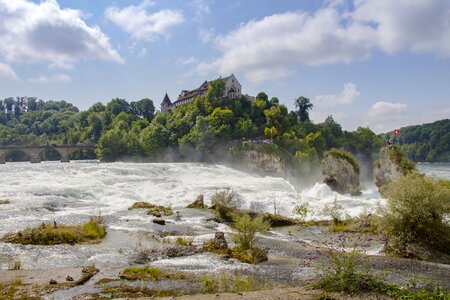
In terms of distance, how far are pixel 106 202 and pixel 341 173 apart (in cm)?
3594

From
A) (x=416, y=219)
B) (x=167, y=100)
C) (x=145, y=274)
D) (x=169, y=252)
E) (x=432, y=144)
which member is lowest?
(x=169, y=252)

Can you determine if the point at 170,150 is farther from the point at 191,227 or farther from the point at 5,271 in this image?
the point at 5,271

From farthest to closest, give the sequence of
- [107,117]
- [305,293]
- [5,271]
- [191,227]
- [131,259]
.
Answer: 1. [107,117]
2. [191,227]
3. [131,259]
4. [5,271]
5. [305,293]

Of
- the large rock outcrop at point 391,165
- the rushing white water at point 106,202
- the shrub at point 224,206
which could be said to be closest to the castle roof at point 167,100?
the rushing white water at point 106,202

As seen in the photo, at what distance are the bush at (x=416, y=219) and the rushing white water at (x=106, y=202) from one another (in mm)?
4888

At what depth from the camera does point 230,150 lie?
8888cm

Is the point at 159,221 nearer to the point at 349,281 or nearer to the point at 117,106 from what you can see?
the point at 349,281

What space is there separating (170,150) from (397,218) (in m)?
82.8

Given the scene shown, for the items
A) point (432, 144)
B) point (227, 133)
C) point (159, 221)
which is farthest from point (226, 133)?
point (432, 144)

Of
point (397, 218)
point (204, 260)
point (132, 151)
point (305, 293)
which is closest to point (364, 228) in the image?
point (397, 218)

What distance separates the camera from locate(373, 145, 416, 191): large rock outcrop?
149 feet

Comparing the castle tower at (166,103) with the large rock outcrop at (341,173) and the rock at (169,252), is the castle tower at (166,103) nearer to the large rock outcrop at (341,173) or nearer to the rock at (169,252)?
the large rock outcrop at (341,173)

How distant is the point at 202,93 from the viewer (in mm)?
127750

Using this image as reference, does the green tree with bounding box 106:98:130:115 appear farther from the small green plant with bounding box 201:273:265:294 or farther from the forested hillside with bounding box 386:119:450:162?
the small green plant with bounding box 201:273:265:294
